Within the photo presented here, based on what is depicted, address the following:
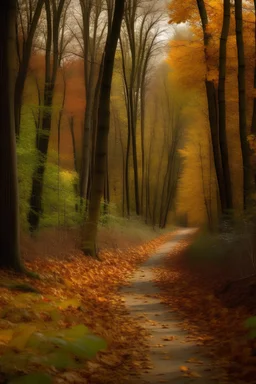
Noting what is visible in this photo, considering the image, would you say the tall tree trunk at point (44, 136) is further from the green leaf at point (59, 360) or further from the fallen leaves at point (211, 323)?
the green leaf at point (59, 360)

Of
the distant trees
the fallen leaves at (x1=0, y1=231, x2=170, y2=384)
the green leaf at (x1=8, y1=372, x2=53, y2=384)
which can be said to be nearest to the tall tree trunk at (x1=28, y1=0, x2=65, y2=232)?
the distant trees

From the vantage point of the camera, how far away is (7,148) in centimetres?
736

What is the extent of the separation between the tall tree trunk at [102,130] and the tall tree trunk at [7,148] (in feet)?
13.9

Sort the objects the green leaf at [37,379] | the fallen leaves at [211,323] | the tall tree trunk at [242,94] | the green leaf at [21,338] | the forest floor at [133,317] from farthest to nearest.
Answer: the tall tree trunk at [242,94] → the fallen leaves at [211,323] → the forest floor at [133,317] → the green leaf at [21,338] → the green leaf at [37,379]

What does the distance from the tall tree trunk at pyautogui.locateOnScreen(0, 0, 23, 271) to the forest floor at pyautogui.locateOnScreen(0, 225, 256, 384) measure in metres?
0.55

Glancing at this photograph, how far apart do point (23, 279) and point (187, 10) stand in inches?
404

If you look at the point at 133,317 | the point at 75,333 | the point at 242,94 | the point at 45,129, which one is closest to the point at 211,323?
the point at 133,317

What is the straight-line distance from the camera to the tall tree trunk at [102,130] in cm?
1119

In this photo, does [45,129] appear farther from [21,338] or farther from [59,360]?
[59,360]

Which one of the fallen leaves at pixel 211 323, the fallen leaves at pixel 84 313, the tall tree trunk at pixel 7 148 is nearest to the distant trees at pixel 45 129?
the fallen leaves at pixel 84 313

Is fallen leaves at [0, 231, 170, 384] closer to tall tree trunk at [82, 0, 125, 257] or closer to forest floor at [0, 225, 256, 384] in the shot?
forest floor at [0, 225, 256, 384]

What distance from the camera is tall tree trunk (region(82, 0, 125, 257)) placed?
1119 cm

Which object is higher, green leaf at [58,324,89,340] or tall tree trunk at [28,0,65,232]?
tall tree trunk at [28,0,65,232]

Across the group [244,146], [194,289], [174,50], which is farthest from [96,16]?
[194,289]
